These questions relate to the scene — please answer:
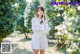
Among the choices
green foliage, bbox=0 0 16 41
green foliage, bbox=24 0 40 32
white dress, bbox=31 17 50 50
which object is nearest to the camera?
white dress, bbox=31 17 50 50

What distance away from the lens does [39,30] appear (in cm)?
580

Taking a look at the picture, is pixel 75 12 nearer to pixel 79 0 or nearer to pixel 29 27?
pixel 79 0

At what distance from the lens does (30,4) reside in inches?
496

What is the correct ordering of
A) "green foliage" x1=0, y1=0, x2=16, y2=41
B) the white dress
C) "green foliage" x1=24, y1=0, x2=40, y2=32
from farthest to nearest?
"green foliage" x1=24, y1=0, x2=40, y2=32
"green foliage" x1=0, y1=0, x2=16, y2=41
the white dress

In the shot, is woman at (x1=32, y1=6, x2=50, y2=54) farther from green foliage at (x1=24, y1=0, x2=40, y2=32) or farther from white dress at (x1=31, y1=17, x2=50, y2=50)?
green foliage at (x1=24, y1=0, x2=40, y2=32)

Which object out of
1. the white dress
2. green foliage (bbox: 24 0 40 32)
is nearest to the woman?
the white dress

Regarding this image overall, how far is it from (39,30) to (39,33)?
9 centimetres

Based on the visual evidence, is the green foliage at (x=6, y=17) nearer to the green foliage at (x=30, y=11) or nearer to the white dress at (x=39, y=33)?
the white dress at (x=39, y=33)

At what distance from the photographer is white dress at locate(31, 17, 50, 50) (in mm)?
5781

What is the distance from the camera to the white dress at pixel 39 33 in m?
5.78

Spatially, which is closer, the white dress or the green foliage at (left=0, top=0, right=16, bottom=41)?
the white dress

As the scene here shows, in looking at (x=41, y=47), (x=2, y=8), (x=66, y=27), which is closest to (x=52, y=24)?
(x=2, y=8)

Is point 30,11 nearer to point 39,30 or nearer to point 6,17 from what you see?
point 6,17

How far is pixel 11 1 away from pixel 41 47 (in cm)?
358
